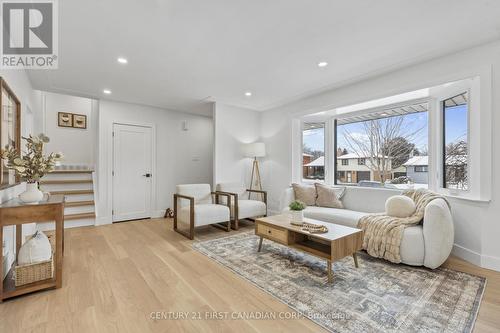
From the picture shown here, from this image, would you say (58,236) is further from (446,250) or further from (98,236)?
(446,250)

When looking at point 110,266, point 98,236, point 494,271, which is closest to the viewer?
point 494,271

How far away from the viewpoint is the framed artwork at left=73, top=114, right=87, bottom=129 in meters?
5.77

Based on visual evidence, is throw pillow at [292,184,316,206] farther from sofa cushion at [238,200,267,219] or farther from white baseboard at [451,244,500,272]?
white baseboard at [451,244,500,272]

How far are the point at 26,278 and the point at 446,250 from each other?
4.10 meters

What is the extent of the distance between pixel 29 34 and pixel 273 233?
11.0ft

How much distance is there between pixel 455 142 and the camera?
3021 millimetres

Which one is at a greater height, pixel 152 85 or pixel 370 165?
pixel 152 85

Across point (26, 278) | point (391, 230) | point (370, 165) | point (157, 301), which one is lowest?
point (157, 301)

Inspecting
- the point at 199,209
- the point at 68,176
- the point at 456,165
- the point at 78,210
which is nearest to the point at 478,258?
the point at 456,165

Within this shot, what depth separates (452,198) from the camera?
288cm

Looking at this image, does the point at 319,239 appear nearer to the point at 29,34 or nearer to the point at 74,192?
the point at 29,34

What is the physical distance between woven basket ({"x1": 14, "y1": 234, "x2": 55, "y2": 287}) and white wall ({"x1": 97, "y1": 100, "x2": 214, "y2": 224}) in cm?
249

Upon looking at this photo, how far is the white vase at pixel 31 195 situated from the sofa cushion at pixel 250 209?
2713 millimetres

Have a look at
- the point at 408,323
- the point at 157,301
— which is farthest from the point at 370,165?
the point at 157,301
